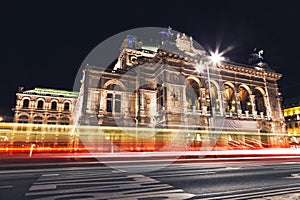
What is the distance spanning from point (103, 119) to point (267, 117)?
29205 millimetres

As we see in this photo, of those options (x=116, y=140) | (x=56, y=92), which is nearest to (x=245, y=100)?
(x=116, y=140)

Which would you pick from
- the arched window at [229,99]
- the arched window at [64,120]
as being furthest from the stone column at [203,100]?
the arched window at [64,120]

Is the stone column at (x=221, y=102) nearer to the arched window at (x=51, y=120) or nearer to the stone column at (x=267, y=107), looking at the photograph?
the stone column at (x=267, y=107)

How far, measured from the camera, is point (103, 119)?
28.6m

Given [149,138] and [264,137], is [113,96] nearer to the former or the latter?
[149,138]

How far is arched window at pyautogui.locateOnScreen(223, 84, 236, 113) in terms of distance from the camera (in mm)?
33125

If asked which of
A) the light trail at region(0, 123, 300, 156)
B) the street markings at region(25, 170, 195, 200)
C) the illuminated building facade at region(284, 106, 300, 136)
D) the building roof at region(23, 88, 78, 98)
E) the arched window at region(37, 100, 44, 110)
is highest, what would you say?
the building roof at region(23, 88, 78, 98)

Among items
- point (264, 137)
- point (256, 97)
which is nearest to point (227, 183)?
point (264, 137)

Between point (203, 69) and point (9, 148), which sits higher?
point (203, 69)

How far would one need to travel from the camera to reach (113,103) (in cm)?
3050

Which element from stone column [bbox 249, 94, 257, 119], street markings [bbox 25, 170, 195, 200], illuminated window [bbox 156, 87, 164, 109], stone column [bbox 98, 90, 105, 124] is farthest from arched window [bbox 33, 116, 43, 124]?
stone column [bbox 249, 94, 257, 119]

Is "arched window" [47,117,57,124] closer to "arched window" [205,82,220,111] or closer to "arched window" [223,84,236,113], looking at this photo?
"arched window" [205,82,220,111]

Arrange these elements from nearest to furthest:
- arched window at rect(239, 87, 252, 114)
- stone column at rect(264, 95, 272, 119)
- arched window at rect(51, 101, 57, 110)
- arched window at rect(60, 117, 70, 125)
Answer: stone column at rect(264, 95, 272, 119) → arched window at rect(239, 87, 252, 114) → arched window at rect(60, 117, 70, 125) → arched window at rect(51, 101, 57, 110)

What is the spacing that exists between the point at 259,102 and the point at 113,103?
2827 cm
